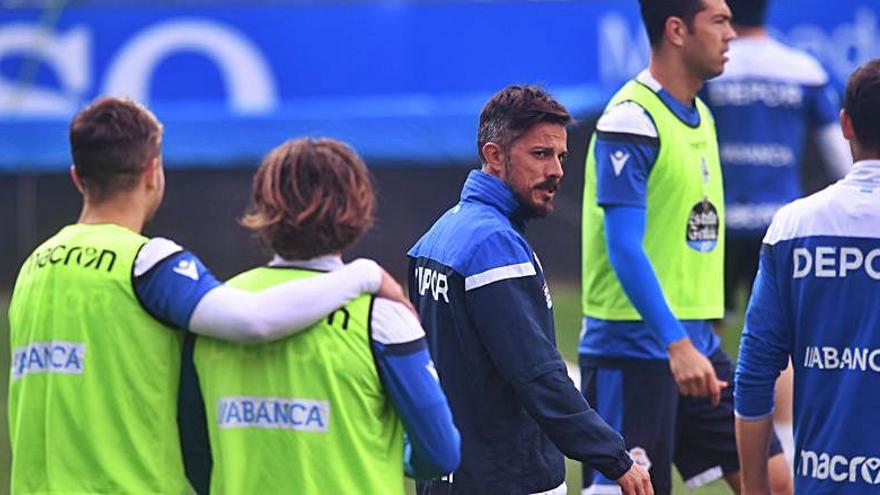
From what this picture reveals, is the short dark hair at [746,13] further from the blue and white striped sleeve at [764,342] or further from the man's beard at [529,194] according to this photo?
the blue and white striped sleeve at [764,342]

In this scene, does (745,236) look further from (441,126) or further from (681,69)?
(441,126)

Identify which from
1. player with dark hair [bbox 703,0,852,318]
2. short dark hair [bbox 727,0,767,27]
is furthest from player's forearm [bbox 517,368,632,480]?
short dark hair [bbox 727,0,767,27]

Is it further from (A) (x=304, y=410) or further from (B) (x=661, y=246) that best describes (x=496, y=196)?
(B) (x=661, y=246)

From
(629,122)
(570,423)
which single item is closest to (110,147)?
(570,423)

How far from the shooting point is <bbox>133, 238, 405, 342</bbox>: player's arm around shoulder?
156 inches

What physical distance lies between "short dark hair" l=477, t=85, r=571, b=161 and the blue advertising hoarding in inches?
367

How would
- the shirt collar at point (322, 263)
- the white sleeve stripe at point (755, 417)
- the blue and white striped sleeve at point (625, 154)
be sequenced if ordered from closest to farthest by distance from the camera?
the shirt collar at point (322, 263) < the white sleeve stripe at point (755, 417) < the blue and white striped sleeve at point (625, 154)

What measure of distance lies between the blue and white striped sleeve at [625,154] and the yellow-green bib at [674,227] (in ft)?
0.14

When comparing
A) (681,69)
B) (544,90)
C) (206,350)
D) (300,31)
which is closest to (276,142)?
(300,31)

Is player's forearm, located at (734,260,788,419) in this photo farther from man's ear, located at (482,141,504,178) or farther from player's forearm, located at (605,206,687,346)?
player's forearm, located at (605,206,687,346)

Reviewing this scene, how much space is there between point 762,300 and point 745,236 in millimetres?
3423

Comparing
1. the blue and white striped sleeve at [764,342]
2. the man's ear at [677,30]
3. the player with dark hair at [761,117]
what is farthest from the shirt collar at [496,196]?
the player with dark hair at [761,117]

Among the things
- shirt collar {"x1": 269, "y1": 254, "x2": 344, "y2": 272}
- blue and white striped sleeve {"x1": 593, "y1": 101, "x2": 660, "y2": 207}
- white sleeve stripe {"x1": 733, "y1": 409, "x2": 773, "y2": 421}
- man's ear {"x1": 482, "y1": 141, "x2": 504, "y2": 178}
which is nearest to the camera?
shirt collar {"x1": 269, "y1": 254, "x2": 344, "y2": 272}

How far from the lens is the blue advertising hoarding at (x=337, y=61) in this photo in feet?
47.1
